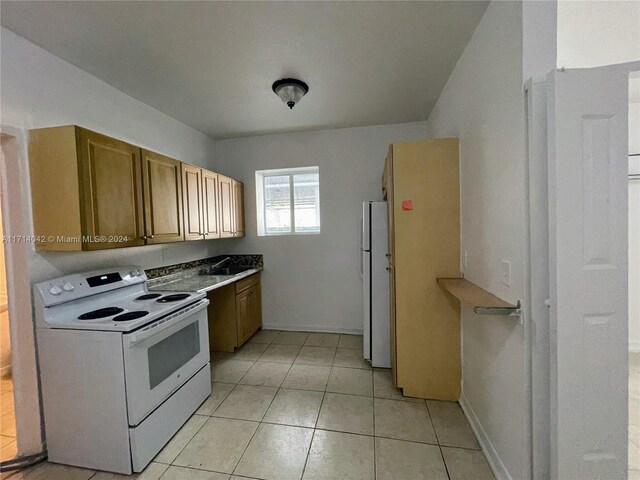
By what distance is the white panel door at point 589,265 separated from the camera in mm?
1151

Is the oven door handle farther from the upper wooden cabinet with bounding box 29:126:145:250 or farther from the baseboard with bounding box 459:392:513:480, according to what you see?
the baseboard with bounding box 459:392:513:480

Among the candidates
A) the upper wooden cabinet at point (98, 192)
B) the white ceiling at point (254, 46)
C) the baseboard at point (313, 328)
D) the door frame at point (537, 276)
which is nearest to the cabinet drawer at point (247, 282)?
the baseboard at point (313, 328)

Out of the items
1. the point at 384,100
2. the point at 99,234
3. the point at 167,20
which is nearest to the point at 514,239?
the point at 384,100

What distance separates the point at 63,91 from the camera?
194cm

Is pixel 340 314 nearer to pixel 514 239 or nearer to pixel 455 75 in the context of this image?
pixel 514 239

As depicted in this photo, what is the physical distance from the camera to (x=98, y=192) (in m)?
1.80

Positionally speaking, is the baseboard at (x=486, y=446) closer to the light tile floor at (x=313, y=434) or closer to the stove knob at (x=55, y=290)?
the light tile floor at (x=313, y=434)

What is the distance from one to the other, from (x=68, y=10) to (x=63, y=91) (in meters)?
0.65

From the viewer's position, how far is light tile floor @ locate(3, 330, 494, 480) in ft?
5.20

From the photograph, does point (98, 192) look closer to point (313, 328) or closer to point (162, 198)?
point (162, 198)

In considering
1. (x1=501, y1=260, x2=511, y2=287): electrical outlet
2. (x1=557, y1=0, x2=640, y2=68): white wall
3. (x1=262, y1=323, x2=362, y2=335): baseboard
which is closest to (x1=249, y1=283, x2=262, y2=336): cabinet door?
(x1=262, y1=323, x2=362, y2=335): baseboard

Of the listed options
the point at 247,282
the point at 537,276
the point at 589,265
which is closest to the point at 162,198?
the point at 247,282

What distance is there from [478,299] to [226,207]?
9.45 feet

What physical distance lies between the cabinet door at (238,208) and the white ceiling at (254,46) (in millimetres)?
1086
